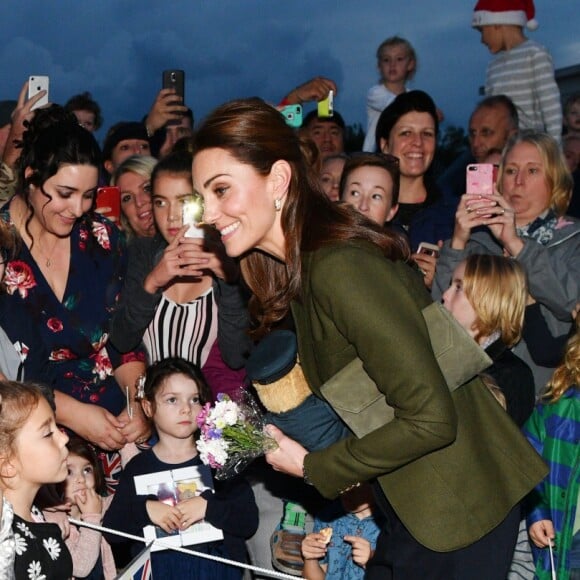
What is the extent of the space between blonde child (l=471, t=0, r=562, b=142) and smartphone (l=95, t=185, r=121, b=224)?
2.81 m

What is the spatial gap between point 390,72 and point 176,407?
12.0 feet

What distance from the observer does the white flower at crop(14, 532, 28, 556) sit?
3268 mm

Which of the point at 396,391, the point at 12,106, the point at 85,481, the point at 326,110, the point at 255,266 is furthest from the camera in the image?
the point at 12,106

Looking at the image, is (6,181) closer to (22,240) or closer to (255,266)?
(22,240)

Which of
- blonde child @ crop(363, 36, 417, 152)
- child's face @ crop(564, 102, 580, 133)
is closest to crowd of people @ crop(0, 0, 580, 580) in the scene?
blonde child @ crop(363, 36, 417, 152)

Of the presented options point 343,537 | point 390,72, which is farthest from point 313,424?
point 390,72

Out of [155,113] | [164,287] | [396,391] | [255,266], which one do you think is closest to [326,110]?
[155,113]

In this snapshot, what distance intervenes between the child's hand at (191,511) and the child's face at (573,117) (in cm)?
467

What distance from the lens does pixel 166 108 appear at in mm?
6641

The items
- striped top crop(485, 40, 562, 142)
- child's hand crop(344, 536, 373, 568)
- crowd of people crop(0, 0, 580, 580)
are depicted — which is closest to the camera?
crowd of people crop(0, 0, 580, 580)

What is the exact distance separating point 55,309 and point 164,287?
67 cm

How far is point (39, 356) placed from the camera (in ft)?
14.5

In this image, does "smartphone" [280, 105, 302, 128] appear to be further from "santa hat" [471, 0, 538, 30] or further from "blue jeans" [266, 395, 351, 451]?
"blue jeans" [266, 395, 351, 451]

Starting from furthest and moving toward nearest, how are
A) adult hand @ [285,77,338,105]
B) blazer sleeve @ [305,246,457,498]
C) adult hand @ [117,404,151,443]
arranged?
adult hand @ [285,77,338,105] < adult hand @ [117,404,151,443] < blazer sleeve @ [305,246,457,498]
